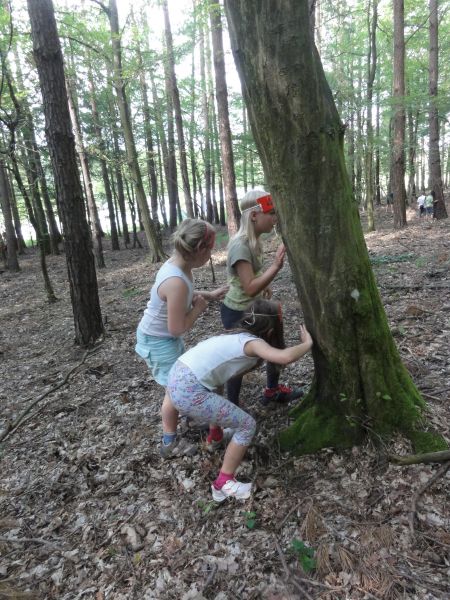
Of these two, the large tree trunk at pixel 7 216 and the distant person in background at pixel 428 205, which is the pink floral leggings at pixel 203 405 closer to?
the large tree trunk at pixel 7 216

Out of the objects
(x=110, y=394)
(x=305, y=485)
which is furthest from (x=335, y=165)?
(x=110, y=394)

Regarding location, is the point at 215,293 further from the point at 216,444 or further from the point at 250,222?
the point at 216,444

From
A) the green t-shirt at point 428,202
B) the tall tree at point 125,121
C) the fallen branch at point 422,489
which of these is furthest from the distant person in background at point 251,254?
the green t-shirt at point 428,202

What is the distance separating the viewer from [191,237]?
2713 millimetres

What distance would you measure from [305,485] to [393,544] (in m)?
0.65

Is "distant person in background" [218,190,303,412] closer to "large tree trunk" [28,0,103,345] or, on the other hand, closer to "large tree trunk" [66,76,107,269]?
"large tree trunk" [28,0,103,345]

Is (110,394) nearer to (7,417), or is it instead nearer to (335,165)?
(7,417)

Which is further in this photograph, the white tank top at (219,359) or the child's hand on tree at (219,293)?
the child's hand on tree at (219,293)

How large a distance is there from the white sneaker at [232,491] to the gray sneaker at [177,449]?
0.58 metres

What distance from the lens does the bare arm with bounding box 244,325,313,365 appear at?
238 centimetres

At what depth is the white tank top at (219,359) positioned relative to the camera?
258 cm

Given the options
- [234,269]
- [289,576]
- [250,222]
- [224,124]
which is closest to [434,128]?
[224,124]

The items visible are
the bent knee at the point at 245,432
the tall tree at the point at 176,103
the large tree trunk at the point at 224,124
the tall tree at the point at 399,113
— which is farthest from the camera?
the tall tree at the point at 176,103

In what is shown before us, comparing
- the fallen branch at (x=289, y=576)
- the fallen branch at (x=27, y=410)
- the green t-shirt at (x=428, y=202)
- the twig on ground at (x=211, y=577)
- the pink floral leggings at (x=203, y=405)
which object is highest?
the green t-shirt at (x=428, y=202)
